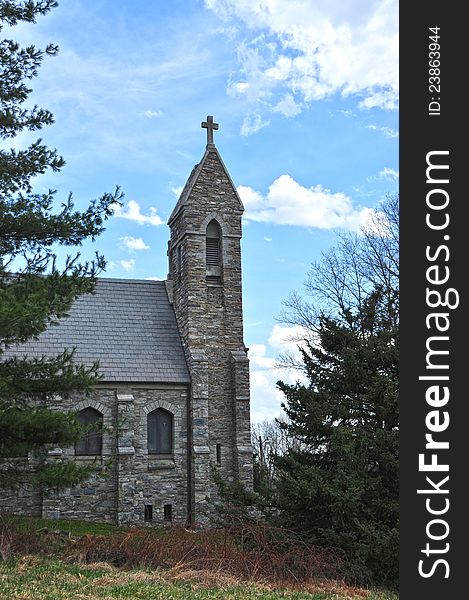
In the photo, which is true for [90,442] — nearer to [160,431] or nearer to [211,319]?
[160,431]

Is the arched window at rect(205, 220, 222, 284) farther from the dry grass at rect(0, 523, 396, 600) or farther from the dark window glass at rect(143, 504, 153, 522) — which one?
the dry grass at rect(0, 523, 396, 600)

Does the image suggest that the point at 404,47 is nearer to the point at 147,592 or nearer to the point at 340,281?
the point at 147,592

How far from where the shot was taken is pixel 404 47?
6527 mm

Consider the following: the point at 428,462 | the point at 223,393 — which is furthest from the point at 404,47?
the point at 223,393

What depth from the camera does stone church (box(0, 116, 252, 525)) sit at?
23922 mm

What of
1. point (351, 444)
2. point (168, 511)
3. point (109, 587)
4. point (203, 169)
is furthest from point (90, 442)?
point (109, 587)

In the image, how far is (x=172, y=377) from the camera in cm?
2506

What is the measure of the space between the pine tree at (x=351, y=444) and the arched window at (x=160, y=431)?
10.9 meters

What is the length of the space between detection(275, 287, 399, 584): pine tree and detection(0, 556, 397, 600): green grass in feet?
5.52

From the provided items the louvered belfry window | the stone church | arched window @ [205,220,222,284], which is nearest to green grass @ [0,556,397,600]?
the stone church

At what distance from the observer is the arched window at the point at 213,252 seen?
1057 inches

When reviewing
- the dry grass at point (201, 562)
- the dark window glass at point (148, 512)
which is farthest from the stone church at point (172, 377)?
the dry grass at point (201, 562)

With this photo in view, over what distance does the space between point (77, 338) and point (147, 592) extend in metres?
17.1

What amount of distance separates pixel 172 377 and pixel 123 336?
2558 mm
